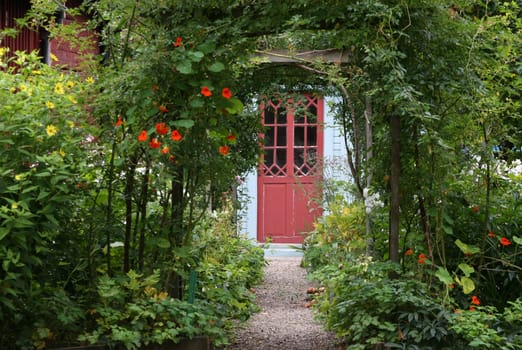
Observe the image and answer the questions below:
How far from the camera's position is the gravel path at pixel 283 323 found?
6.02 m

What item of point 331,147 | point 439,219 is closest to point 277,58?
point 439,219

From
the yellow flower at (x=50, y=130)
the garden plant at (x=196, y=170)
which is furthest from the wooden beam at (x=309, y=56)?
the yellow flower at (x=50, y=130)

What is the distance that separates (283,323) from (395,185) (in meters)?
2.18

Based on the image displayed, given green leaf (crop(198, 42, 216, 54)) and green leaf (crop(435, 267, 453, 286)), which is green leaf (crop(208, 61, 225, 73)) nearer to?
green leaf (crop(198, 42, 216, 54))

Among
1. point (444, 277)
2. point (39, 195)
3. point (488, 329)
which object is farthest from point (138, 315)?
point (488, 329)

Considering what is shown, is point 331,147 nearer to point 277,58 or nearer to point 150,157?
point 277,58

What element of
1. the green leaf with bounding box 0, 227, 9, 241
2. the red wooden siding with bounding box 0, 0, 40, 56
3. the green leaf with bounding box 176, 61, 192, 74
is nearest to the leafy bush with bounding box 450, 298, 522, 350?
the green leaf with bounding box 176, 61, 192, 74

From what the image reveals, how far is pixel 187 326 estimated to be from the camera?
4.77m

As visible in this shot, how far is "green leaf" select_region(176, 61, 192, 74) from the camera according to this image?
4.38 meters

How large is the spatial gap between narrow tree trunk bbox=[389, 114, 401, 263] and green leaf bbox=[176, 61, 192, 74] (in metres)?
1.66

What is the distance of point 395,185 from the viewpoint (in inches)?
211

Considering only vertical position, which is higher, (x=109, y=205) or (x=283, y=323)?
(x=109, y=205)

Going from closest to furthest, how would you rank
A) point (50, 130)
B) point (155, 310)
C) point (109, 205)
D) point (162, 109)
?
point (50, 130) < point (162, 109) < point (155, 310) < point (109, 205)

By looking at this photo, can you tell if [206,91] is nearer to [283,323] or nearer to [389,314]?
[389,314]
